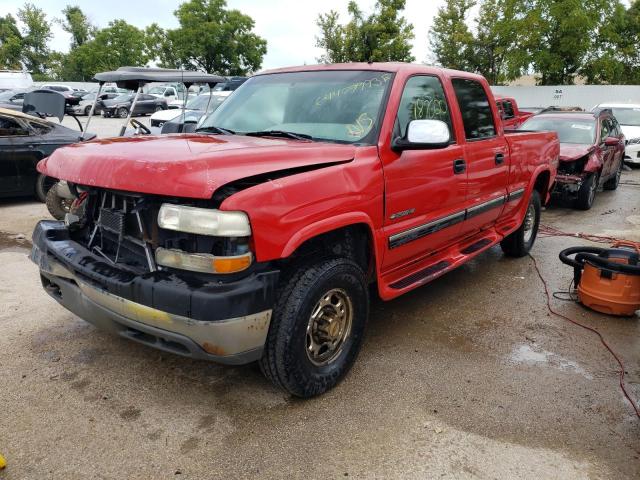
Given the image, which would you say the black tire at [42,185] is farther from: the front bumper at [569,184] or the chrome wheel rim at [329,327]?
the front bumper at [569,184]

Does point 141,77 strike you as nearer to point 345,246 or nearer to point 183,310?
point 345,246

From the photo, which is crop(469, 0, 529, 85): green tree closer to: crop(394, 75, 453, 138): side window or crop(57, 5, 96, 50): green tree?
crop(394, 75, 453, 138): side window

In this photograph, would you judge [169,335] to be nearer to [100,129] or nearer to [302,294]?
[302,294]

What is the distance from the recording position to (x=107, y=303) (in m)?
2.75

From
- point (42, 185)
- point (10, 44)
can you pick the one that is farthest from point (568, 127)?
point (10, 44)

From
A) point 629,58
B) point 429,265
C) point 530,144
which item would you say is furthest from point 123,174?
point 629,58

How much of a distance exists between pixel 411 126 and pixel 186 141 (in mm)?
1387

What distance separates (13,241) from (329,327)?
481 centimetres

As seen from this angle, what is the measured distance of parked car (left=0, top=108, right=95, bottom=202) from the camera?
761 centimetres

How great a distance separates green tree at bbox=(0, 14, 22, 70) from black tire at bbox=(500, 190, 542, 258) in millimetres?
63395

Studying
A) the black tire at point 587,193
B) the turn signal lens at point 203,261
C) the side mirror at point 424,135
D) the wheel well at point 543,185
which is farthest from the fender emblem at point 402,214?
the black tire at point 587,193

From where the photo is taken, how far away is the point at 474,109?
14.9ft

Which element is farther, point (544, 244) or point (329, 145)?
point (544, 244)

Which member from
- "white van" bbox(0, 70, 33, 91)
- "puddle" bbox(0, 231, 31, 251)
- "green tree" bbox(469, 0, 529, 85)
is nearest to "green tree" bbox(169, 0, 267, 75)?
"white van" bbox(0, 70, 33, 91)
